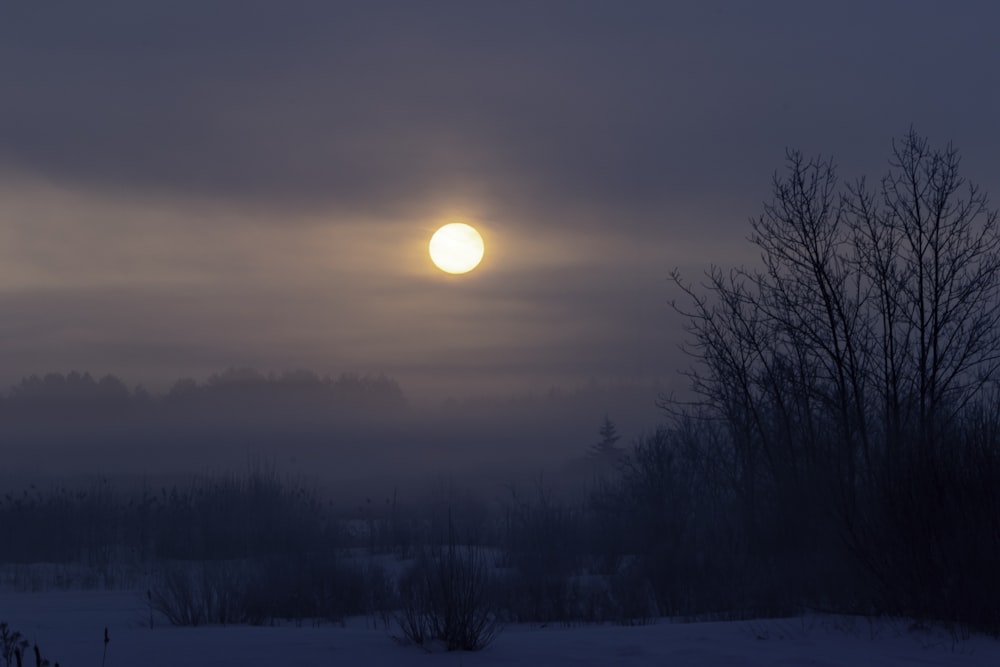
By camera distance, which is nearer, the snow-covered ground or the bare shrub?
the snow-covered ground

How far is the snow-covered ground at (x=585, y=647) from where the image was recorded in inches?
376

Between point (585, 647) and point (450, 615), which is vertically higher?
point (450, 615)

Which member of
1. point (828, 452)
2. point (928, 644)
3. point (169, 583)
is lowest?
point (928, 644)

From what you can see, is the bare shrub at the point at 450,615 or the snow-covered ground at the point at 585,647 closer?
the snow-covered ground at the point at 585,647

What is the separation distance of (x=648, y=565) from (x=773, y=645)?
905 cm

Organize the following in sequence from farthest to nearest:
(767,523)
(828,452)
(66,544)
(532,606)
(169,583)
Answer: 1. (66,544)
2. (767,523)
3. (828,452)
4. (532,606)
5. (169,583)

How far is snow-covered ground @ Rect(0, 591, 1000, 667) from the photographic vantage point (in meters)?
9.55

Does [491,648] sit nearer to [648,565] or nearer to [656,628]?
[656,628]

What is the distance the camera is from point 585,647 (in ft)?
33.2

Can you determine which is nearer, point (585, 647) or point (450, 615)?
point (585, 647)

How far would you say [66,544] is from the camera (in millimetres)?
25984

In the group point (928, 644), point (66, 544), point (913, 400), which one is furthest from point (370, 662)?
point (66, 544)

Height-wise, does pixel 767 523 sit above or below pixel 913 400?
below

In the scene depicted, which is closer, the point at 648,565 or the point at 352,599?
the point at 352,599
